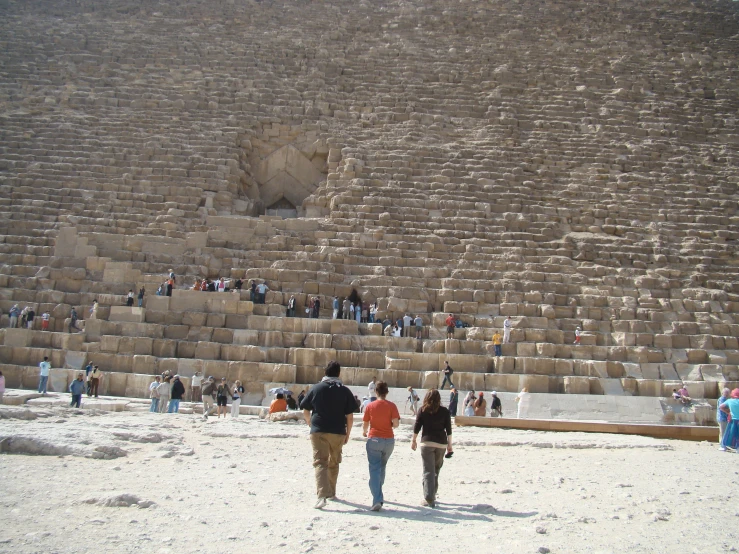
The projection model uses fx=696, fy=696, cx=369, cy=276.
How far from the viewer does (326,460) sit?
16.7 feet

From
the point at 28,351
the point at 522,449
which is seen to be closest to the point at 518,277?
the point at 522,449

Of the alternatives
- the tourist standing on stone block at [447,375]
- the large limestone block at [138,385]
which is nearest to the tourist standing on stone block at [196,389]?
the large limestone block at [138,385]

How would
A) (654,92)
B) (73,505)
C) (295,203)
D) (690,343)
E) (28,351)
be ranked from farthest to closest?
(654,92) < (295,203) < (690,343) < (28,351) < (73,505)

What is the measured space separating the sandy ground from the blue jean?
0.14m

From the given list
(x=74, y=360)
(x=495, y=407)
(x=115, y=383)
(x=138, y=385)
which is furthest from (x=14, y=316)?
(x=495, y=407)

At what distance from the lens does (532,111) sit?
2017 cm

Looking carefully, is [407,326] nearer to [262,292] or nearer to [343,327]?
[343,327]

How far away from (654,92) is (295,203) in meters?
12.0

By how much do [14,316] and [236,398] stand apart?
5.37m

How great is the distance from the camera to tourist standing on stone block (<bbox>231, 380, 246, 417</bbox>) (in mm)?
10781

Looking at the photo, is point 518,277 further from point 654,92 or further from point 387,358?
point 654,92

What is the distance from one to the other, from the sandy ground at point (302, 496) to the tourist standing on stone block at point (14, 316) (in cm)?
571

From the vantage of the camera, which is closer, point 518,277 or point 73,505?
point 73,505

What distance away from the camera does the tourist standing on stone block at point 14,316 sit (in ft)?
43.5
